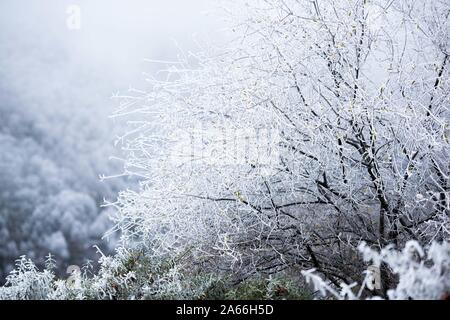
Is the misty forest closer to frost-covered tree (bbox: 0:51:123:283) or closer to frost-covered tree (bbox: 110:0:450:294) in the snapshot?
frost-covered tree (bbox: 110:0:450:294)

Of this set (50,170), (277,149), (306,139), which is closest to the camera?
(277,149)

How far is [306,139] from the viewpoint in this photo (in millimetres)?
3961

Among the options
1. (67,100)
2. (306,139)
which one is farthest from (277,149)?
(67,100)

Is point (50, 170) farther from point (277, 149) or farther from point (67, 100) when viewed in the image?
point (277, 149)

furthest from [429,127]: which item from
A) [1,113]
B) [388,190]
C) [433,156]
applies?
[1,113]

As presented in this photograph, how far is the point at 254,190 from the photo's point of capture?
13.1 ft

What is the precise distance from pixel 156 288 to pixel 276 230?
3.48 ft

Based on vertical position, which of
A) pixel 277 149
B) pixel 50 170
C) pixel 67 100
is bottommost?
pixel 277 149

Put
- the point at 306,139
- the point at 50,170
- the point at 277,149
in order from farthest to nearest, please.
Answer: the point at 50,170 < the point at 306,139 < the point at 277,149

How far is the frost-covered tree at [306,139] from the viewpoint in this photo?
3.82m

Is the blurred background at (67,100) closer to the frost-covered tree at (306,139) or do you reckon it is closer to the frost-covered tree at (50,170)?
the frost-covered tree at (50,170)

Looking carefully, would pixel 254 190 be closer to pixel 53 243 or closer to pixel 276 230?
pixel 276 230

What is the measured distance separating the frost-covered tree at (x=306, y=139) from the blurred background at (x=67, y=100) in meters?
0.83

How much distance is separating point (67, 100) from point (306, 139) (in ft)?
10.8
